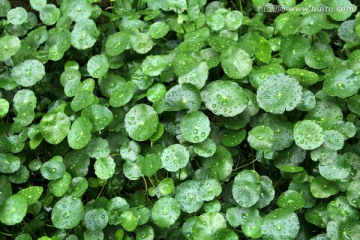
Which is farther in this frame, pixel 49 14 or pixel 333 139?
pixel 49 14

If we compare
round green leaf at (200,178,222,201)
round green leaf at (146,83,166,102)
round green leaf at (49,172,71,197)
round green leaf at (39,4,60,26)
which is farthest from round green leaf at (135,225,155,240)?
round green leaf at (39,4,60,26)

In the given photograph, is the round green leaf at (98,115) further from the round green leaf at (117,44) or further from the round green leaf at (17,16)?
the round green leaf at (17,16)

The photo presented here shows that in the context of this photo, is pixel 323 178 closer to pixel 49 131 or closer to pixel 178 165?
pixel 178 165

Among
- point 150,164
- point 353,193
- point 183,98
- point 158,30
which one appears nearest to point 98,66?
point 158,30

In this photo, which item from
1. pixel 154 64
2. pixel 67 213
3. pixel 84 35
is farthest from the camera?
pixel 84 35


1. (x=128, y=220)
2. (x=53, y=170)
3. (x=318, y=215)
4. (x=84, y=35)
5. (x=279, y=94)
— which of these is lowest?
(x=318, y=215)

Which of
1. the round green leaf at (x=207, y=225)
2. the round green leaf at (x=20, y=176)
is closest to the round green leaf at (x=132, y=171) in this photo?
the round green leaf at (x=207, y=225)

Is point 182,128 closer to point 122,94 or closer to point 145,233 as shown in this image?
point 122,94

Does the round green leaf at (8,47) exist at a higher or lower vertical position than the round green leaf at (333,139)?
higher
